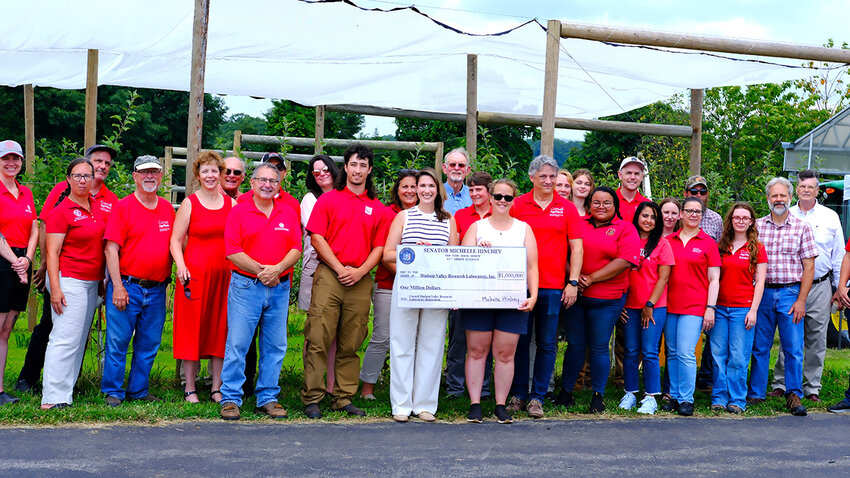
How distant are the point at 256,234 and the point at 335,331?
103 cm

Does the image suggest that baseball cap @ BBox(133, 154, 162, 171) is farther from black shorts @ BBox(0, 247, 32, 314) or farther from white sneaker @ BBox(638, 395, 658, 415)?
white sneaker @ BBox(638, 395, 658, 415)

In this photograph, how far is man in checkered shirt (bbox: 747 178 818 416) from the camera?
763cm

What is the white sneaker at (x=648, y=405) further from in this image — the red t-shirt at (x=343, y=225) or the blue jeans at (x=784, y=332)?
the red t-shirt at (x=343, y=225)

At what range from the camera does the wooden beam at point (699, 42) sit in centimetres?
841

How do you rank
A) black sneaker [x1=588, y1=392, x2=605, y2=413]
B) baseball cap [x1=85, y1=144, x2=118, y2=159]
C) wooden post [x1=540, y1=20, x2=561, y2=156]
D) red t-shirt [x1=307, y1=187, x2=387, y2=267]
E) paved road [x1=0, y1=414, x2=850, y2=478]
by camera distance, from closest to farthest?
paved road [x1=0, y1=414, x2=850, y2=478]
red t-shirt [x1=307, y1=187, x2=387, y2=267]
baseball cap [x1=85, y1=144, x2=118, y2=159]
black sneaker [x1=588, y1=392, x2=605, y2=413]
wooden post [x1=540, y1=20, x2=561, y2=156]

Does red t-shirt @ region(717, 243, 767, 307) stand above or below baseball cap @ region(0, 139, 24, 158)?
below

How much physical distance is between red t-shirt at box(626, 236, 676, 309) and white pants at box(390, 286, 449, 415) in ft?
5.60

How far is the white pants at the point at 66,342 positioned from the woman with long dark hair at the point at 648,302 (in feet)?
14.8

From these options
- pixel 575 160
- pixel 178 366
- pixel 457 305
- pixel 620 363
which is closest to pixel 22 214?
pixel 178 366

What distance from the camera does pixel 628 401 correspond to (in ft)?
24.4

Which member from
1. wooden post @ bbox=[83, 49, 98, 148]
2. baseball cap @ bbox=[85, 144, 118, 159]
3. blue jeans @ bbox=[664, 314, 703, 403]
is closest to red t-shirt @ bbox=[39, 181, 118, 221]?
baseball cap @ bbox=[85, 144, 118, 159]

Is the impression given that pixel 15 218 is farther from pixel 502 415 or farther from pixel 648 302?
pixel 648 302

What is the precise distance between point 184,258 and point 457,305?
2.25 meters

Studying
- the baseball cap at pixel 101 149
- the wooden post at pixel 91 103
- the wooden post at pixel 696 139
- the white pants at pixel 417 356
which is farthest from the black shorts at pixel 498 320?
the wooden post at pixel 696 139
